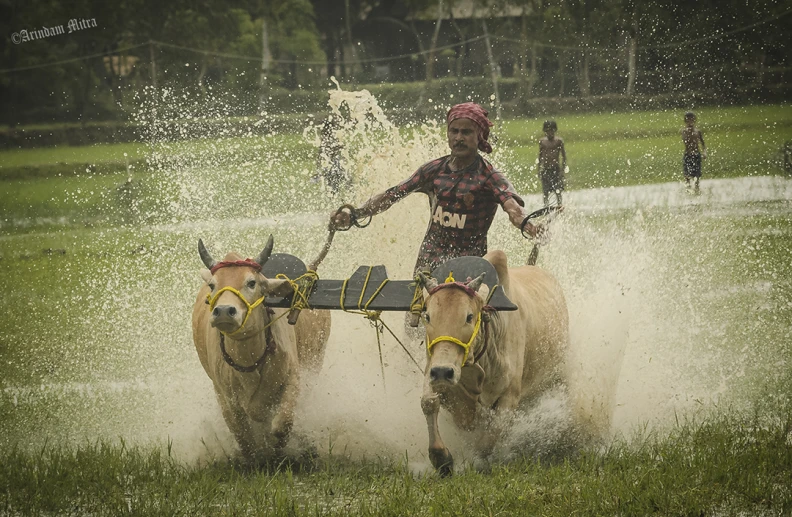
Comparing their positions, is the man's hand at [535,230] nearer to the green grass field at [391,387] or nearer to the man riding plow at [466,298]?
the man riding plow at [466,298]

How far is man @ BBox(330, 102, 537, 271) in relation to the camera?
7.20 meters

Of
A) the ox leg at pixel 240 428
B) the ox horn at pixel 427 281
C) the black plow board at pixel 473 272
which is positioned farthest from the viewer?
the ox leg at pixel 240 428

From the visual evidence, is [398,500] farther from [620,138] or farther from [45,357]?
[620,138]

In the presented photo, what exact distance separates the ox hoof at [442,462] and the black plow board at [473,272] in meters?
0.88

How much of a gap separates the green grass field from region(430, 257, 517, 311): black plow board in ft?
3.13

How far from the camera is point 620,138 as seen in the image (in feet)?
95.0

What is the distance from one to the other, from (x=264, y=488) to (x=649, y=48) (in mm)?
28135

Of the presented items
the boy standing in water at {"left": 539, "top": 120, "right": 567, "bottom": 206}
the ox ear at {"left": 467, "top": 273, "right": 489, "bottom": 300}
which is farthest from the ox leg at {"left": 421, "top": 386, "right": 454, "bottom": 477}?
the boy standing in water at {"left": 539, "top": 120, "right": 567, "bottom": 206}

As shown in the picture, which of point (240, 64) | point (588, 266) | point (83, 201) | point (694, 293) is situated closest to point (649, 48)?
point (240, 64)

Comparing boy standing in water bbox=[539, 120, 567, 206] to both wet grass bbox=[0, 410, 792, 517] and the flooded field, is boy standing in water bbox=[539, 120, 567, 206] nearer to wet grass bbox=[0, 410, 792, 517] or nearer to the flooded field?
the flooded field

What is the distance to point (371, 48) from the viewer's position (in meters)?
36.8

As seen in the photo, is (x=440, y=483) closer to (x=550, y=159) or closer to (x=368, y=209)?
(x=368, y=209)

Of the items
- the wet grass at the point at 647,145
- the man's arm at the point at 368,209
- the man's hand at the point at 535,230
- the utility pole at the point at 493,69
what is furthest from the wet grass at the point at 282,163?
the man's hand at the point at 535,230

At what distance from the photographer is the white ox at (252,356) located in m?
6.43
